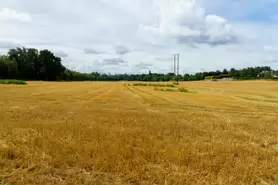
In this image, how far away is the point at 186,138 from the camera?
7.58m

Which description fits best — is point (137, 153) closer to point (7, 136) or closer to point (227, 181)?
point (227, 181)

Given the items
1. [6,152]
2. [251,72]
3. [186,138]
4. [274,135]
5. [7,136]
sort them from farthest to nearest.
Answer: [251,72]
[274,135]
[186,138]
[7,136]
[6,152]

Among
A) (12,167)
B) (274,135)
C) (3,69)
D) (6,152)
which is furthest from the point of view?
(3,69)

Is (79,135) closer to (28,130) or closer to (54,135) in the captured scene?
(54,135)

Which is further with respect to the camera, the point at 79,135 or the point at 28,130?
the point at 28,130

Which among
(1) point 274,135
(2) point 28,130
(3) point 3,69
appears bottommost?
(1) point 274,135

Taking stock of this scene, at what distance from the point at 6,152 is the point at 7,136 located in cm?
168

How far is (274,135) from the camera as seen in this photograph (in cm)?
888

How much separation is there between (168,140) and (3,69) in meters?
116

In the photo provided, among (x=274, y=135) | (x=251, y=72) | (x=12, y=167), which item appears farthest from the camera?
(x=251, y=72)

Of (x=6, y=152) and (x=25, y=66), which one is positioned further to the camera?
(x=25, y=66)

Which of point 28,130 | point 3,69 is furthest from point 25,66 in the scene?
point 28,130

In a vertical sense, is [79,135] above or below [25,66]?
below

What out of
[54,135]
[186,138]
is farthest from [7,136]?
[186,138]
